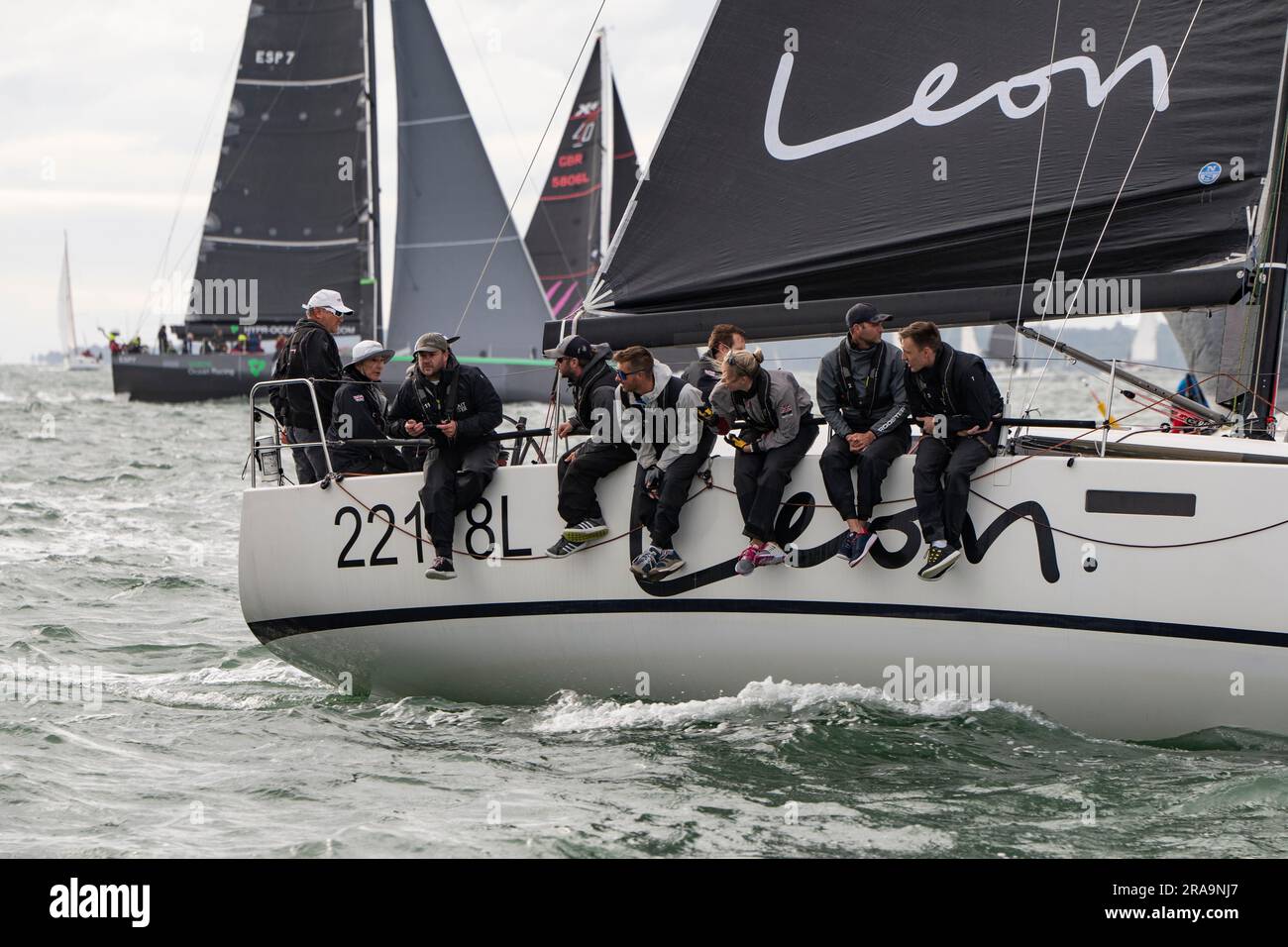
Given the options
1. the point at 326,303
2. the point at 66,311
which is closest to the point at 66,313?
the point at 66,311

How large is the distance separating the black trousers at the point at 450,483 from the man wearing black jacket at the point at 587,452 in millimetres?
438

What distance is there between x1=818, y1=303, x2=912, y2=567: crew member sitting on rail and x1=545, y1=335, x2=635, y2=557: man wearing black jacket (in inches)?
38.4

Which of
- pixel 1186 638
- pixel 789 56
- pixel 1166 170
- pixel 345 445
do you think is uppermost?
pixel 789 56

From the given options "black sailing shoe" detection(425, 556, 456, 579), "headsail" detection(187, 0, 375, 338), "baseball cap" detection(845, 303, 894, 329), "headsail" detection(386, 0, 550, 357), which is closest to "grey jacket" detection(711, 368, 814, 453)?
"baseball cap" detection(845, 303, 894, 329)

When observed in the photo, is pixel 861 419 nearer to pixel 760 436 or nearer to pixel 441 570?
pixel 760 436

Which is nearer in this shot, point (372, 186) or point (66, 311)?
point (372, 186)

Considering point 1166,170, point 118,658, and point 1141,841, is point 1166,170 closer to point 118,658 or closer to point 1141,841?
point 1141,841

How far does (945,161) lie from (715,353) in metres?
1.43

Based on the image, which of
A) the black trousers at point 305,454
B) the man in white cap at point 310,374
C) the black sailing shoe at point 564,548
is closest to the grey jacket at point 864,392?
Result: the black sailing shoe at point 564,548

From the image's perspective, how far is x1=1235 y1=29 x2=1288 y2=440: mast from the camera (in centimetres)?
620

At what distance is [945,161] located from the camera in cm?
672
